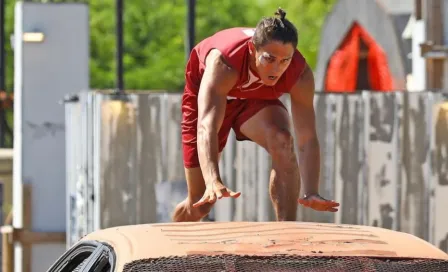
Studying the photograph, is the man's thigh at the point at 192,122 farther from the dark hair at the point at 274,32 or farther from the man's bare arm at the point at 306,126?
the dark hair at the point at 274,32

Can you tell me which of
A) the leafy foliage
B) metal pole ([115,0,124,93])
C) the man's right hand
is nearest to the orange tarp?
metal pole ([115,0,124,93])

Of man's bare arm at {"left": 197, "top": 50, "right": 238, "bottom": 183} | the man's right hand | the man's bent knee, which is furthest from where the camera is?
the man's bent knee

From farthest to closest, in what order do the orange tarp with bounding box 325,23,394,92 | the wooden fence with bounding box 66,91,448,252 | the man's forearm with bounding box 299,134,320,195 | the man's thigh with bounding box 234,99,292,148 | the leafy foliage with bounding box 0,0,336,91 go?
the leafy foliage with bounding box 0,0,336,91 → the orange tarp with bounding box 325,23,394,92 → the wooden fence with bounding box 66,91,448,252 → the man's thigh with bounding box 234,99,292,148 → the man's forearm with bounding box 299,134,320,195

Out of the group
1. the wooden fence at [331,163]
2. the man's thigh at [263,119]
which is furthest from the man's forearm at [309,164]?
the wooden fence at [331,163]

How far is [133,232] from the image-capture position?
224 inches

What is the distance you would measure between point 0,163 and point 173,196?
803 cm

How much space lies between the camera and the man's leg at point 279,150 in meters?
8.29

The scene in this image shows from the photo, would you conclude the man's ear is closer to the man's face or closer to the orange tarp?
the man's face

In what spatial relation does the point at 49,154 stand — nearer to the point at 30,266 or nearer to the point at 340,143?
the point at 30,266

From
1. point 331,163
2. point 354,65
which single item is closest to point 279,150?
point 331,163

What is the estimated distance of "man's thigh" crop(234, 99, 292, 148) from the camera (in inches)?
330

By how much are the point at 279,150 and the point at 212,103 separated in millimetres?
627

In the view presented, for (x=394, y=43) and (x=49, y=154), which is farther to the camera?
(x=394, y=43)

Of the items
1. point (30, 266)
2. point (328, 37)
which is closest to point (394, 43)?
point (328, 37)
